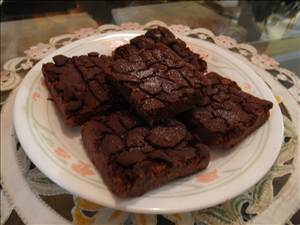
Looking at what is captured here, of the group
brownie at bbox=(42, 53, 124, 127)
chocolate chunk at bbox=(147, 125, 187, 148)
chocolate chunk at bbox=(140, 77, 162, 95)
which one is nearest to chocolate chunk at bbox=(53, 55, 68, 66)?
brownie at bbox=(42, 53, 124, 127)

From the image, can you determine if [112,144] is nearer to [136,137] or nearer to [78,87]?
[136,137]

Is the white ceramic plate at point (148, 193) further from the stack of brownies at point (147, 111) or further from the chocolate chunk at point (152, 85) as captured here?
the chocolate chunk at point (152, 85)

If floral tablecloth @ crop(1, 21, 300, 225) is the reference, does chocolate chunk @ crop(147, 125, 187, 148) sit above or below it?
above

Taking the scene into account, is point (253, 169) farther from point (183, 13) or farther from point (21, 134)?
point (183, 13)

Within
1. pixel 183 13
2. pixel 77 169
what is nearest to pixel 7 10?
pixel 183 13

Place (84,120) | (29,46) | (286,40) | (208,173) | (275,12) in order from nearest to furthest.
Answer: (208,173) → (84,120) → (29,46) → (286,40) → (275,12)

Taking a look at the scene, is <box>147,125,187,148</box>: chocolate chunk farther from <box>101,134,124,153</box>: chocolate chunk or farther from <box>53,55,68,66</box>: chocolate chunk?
<box>53,55,68,66</box>: chocolate chunk

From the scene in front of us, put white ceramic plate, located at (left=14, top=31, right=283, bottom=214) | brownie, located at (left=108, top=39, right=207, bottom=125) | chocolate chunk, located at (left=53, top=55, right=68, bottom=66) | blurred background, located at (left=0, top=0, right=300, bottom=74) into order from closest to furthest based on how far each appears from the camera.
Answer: white ceramic plate, located at (left=14, top=31, right=283, bottom=214)
brownie, located at (left=108, top=39, right=207, bottom=125)
chocolate chunk, located at (left=53, top=55, right=68, bottom=66)
blurred background, located at (left=0, top=0, right=300, bottom=74)

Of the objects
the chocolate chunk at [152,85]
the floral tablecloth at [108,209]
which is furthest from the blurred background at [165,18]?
the chocolate chunk at [152,85]

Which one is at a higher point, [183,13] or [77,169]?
[183,13]
